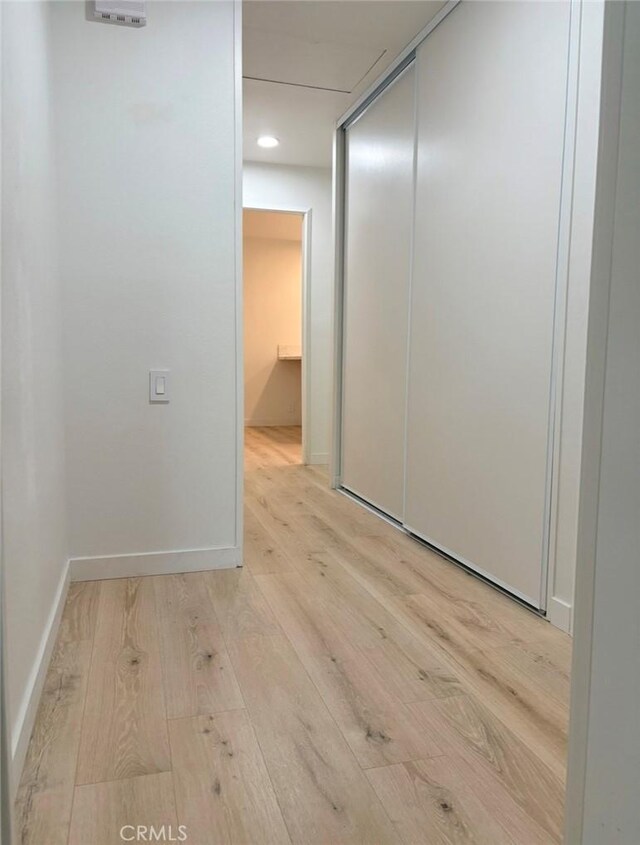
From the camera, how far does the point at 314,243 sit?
16.3ft

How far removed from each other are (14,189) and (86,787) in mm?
1319

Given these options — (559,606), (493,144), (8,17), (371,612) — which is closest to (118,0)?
(8,17)

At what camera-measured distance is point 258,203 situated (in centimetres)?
484

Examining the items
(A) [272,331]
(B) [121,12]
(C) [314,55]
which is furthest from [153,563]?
(A) [272,331]

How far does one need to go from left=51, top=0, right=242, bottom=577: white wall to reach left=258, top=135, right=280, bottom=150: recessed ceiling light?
1.91 meters

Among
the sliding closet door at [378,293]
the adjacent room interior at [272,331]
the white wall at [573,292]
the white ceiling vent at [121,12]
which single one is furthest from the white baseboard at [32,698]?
the adjacent room interior at [272,331]

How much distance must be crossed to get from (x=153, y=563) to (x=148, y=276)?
116cm

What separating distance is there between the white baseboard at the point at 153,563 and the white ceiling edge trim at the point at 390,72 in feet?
8.10

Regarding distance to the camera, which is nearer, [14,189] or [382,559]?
[14,189]

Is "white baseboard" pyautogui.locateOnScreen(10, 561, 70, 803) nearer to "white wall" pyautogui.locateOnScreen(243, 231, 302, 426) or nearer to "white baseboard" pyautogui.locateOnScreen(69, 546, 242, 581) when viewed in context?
"white baseboard" pyautogui.locateOnScreen(69, 546, 242, 581)

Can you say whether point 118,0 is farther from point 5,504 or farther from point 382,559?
point 382,559

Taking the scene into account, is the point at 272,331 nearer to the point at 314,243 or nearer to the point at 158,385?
the point at 314,243

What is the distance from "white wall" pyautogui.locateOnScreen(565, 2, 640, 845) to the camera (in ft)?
2.02

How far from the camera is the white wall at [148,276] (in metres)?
2.36
